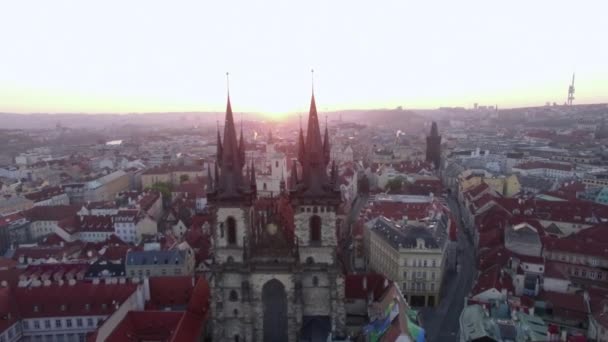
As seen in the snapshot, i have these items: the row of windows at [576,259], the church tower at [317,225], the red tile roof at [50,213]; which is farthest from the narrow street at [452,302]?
the red tile roof at [50,213]

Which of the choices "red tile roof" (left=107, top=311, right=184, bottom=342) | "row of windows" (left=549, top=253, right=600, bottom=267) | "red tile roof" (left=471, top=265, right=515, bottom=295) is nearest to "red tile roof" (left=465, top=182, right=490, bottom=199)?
"row of windows" (left=549, top=253, right=600, bottom=267)

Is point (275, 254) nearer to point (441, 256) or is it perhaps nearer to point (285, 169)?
point (441, 256)

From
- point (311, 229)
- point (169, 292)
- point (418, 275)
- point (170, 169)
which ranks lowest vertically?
point (418, 275)

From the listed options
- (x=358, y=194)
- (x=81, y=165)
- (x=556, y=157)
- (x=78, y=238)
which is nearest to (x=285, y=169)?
(x=358, y=194)

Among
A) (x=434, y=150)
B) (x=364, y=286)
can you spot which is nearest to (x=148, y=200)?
(x=364, y=286)

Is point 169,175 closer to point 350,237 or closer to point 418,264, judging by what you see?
point 350,237
